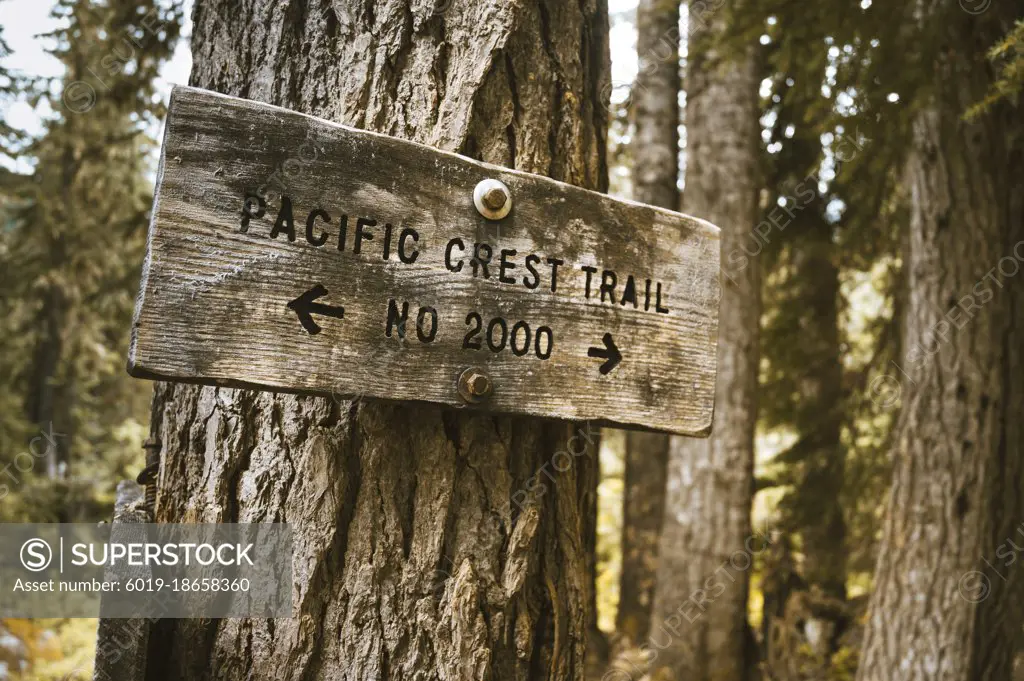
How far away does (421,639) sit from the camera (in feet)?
4.27

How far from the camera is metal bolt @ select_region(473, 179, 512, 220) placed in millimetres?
1294

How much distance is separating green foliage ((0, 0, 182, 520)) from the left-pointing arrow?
4562 millimetres

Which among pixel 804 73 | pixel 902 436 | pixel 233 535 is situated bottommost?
pixel 233 535

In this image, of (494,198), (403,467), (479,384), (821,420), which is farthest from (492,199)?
(821,420)

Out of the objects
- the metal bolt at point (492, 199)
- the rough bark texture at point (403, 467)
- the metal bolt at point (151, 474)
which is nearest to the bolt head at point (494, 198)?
the metal bolt at point (492, 199)

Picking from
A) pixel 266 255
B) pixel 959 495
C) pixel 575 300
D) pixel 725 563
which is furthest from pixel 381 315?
pixel 725 563

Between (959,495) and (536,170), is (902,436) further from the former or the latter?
(536,170)

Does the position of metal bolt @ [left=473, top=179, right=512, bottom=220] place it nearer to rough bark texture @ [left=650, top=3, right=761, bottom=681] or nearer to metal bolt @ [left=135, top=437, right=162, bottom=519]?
metal bolt @ [left=135, top=437, right=162, bottom=519]

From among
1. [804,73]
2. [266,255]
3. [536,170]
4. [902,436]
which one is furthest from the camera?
[804,73]

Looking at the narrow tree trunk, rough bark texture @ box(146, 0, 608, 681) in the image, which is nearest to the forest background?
the narrow tree trunk

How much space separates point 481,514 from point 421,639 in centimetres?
24

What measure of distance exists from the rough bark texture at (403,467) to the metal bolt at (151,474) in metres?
0.07

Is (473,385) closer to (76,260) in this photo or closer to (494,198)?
(494,198)

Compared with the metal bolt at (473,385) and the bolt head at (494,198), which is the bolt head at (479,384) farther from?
the bolt head at (494,198)
